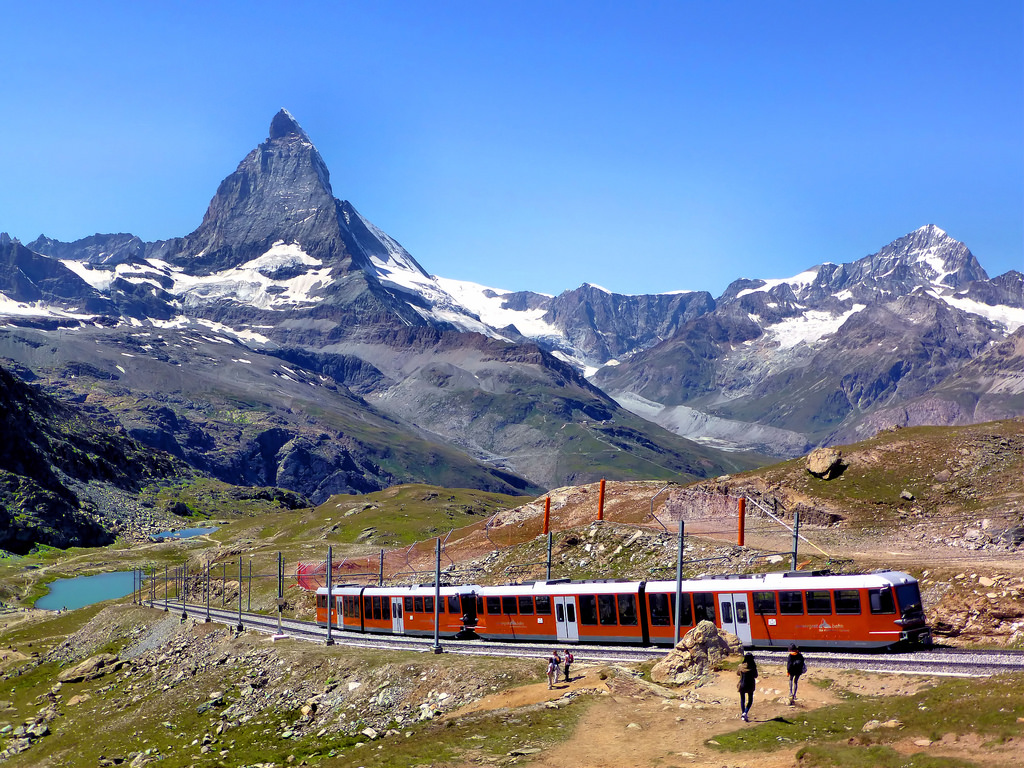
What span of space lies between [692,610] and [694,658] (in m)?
8.92

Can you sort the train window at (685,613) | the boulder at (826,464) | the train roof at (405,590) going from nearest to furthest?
the train window at (685,613) < the train roof at (405,590) < the boulder at (826,464)

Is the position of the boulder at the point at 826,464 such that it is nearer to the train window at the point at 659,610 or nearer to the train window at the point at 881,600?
the train window at the point at 659,610

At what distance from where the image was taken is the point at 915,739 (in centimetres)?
3016

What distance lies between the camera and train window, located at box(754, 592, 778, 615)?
50.9 meters

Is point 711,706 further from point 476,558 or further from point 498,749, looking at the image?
point 476,558

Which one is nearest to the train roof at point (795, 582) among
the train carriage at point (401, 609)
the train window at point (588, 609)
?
the train window at point (588, 609)

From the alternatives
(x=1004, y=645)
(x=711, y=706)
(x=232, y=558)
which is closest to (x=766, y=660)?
(x=711, y=706)

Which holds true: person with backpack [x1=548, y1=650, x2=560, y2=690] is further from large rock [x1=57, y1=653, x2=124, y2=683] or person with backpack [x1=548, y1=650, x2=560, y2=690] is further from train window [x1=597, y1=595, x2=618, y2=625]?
large rock [x1=57, y1=653, x2=124, y2=683]

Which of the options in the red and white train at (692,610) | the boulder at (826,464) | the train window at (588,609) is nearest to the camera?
the red and white train at (692,610)

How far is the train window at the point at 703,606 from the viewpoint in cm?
5259

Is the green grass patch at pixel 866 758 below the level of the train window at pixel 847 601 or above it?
below

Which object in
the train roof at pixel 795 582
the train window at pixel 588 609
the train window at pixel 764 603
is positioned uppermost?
the train roof at pixel 795 582

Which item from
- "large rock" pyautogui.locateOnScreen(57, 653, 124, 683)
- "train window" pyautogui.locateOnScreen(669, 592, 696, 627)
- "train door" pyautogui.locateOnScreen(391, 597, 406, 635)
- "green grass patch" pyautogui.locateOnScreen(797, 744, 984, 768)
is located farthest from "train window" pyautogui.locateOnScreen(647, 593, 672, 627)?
"large rock" pyautogui.locateOnScreen(57, 653, 124, 683)

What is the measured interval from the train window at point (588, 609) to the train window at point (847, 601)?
54.1 ft
